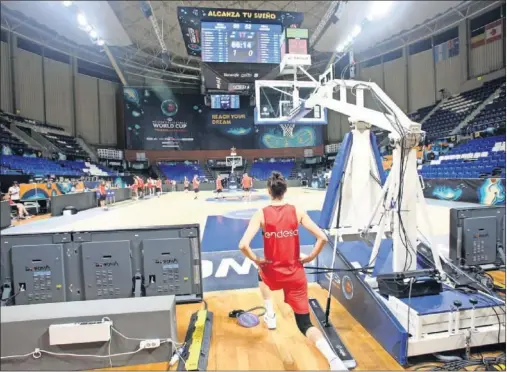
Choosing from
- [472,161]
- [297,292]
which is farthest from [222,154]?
[297,292]

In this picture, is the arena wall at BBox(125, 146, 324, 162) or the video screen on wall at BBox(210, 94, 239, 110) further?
the arena wall at BBox(125, 146, 324, 162)

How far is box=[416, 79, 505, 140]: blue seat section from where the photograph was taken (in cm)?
1912

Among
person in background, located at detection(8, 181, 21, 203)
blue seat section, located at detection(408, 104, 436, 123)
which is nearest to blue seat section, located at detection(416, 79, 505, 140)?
blue seat section, located at detection(408, 104, 436, 123)

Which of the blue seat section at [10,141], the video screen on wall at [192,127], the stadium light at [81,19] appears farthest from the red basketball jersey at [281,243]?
the video screen on wall at [192,127]

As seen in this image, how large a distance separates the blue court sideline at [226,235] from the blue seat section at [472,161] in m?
8.89

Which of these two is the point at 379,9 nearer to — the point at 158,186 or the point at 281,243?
the point at 281,243

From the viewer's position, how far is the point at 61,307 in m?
2.51

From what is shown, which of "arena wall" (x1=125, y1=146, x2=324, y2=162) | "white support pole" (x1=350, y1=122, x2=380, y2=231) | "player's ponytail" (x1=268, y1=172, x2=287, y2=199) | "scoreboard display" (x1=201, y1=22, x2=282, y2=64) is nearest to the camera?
"player's ponytail" (x1=268, y1=172, x2=287, y2=199)

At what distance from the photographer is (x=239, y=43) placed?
8195 mm

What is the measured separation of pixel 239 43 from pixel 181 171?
23404mm

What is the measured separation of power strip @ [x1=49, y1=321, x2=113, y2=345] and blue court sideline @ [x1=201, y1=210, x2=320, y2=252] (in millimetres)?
3207

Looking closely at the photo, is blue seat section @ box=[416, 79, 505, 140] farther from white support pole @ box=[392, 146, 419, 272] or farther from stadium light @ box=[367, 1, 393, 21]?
stadium light @ box=[367, 1, 393, 21]

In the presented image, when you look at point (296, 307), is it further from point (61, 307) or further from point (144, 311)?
point (61, 307)

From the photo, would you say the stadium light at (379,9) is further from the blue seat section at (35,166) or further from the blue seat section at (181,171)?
the blue seat section at (181,171)
